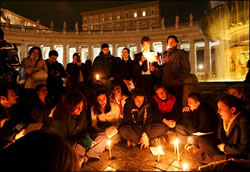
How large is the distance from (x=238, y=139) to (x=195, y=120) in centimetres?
120

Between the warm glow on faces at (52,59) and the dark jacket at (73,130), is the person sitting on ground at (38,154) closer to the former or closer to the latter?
the dark jacket at (73,130)

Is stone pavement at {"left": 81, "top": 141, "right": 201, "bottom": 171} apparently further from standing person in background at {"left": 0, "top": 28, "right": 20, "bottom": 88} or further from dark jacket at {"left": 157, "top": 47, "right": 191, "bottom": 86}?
standing person in background at {"left": 0, "top": 28, "right": 20, "bottom": 88}

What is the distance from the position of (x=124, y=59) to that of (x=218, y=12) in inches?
210

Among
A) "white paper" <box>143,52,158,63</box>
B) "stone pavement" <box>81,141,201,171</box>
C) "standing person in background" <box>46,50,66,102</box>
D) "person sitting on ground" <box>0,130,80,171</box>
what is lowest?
"stone pavement" <box>81,141,201,171</box>

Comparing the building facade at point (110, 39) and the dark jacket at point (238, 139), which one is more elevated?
the building facade at point (110, 39)

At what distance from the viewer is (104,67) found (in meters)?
6.65

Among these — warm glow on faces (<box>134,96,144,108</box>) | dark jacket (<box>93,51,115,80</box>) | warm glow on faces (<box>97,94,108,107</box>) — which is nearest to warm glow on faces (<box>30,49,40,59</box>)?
dark jacket (<box>93,51,115,80</box>)

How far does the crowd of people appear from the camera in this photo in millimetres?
3425

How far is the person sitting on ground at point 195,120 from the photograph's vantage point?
13.0 feet

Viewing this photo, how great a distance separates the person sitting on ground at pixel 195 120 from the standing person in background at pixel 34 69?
4.19m

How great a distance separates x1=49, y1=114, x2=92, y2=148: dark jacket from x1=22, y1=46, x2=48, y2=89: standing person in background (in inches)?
81.9

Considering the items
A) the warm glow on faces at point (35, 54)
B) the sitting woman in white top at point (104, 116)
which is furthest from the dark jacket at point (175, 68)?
the warm glow on faces at point (35, 54)

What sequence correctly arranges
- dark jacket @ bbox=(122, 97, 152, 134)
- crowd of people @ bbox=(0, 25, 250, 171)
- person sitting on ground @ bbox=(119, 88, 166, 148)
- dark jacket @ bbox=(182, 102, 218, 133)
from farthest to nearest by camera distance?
dark jacket @ bbox=(122, 97, 152, 134) < person sitting on ground @ bbox=(119, 88, 166, 148) < dark jacket @ bbox=(182, 102, 218, 133) < crowd of people @ bbox=(0, 25, 250, 171)

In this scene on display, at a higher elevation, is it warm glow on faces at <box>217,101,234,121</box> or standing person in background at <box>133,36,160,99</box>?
standing person in background at <box>133,36,160,99</box>
